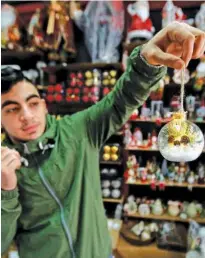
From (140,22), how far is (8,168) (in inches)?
51.0

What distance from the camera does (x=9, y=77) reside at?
64 centimetres

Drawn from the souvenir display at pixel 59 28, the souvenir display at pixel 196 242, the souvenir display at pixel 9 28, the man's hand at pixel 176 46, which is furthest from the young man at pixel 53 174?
the souvenir display at pixel 9 28

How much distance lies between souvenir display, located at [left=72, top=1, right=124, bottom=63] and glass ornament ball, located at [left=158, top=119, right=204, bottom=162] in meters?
1.28

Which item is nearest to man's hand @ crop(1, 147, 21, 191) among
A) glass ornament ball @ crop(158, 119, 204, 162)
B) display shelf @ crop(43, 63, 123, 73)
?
glass ornament ball @ crop(158, 119, 204, 162)

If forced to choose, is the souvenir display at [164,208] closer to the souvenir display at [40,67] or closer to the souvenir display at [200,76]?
the souvenir display at [200,76]

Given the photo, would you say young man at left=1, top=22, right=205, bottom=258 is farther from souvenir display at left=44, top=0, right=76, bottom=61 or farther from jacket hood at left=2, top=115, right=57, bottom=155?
souvenir display at left=44, top=0, right=76, bottom=61

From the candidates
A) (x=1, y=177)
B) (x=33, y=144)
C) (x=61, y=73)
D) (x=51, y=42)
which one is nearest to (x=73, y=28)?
(x=51, y=42)

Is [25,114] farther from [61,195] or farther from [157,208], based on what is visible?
[157,208]

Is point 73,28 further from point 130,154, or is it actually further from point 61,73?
point 130,154

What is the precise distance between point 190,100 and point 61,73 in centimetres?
90

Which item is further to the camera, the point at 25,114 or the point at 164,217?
the point at 164,217

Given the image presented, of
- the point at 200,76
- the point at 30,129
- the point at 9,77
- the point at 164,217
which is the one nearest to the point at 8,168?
the point at 30,129

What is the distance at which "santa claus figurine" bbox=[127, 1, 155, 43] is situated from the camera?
148cm

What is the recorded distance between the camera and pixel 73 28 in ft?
5.68
